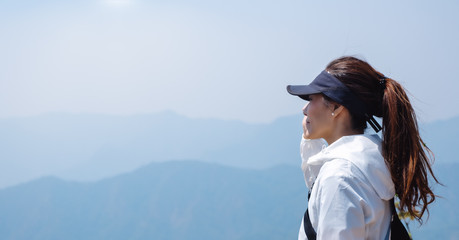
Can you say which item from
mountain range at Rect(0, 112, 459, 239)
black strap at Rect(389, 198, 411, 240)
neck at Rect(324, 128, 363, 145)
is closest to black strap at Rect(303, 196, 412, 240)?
black strap at Rect(389, 198, 411, 240)

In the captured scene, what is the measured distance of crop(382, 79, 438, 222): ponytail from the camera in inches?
40.0

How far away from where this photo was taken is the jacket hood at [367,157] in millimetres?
981

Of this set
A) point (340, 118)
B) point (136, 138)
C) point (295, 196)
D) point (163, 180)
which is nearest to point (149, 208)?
point (163, 180)

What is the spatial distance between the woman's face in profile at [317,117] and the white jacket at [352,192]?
6 centimetres

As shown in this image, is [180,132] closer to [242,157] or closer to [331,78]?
[242,157]

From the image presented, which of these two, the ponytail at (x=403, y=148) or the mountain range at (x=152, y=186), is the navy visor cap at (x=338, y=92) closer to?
the ponytail at (x=403, y=148)

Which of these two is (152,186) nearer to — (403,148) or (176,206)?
(176,206)

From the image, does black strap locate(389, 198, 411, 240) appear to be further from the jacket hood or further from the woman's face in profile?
the woman's face in profile

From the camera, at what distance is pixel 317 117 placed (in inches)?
43.5

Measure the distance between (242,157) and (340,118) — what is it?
28.4ft

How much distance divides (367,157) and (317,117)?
0.52 feet

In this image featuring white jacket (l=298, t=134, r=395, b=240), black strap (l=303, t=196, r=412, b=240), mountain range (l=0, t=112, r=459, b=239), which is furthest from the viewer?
mountain range (l=0, t=112, r=459, b=239)

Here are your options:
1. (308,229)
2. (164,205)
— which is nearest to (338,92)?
(308,229)

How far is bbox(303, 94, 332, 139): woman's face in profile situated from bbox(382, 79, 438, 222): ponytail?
12 cm
